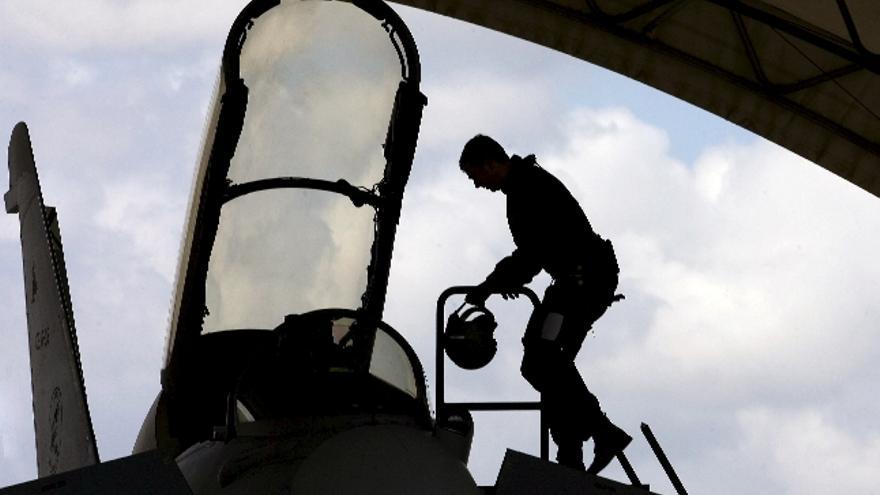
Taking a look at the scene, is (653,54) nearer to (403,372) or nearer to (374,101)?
(374,101)

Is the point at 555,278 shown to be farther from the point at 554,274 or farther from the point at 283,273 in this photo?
the point at 283,273

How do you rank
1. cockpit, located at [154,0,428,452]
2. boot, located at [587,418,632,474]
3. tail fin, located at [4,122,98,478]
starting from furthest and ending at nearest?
tail fin, located at [4,122,98,478], cockpit, located at [154,0,428,452], boot, located at [587,418,632,474]

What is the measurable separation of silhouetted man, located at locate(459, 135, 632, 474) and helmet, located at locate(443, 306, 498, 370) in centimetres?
26

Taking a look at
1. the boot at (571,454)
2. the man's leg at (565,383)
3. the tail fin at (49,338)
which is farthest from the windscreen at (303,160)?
the boot at (571,454)

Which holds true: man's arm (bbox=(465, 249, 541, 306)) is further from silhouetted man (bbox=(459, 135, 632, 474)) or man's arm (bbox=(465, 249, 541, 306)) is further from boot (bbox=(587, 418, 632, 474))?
boot (bbox=(587, 418, 632, 474))

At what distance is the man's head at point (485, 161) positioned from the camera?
26.7 feet

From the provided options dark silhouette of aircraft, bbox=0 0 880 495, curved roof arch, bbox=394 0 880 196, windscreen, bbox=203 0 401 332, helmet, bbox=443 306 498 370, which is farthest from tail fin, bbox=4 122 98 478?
curved roof arch, bbox=394 0 880 196

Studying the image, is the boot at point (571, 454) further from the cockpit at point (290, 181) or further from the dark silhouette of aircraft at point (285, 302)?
the cockpit at point (290, 181)

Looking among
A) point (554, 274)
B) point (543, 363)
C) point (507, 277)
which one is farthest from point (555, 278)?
point (543, 363)

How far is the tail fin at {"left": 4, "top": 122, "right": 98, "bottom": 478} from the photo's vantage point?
31.1 feet

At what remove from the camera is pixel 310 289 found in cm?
914

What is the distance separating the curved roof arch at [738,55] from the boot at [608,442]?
30.1 feet

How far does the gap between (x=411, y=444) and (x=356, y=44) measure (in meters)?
3.74

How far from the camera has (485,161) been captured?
320 inches
